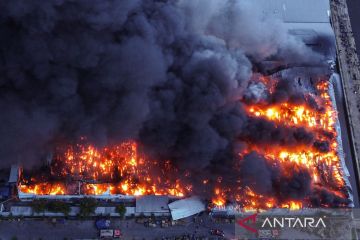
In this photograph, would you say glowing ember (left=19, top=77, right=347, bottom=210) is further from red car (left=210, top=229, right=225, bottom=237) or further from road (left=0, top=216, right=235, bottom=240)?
road (left=0, top=216, right=235, bottom=240)

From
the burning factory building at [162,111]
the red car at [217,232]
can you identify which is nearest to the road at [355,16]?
the burning factory building at [162,111]

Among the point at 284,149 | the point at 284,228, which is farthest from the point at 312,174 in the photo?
the point at 284,228

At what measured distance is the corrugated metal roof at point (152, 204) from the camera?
3738 centimetres

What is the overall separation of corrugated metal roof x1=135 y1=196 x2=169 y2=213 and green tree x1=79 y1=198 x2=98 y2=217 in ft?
11.9

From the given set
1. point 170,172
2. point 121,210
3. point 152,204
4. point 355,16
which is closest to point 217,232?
point 152,204

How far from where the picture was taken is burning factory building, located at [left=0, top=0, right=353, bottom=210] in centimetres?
3338

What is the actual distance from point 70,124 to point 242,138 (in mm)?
15384

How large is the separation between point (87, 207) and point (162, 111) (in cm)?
1019

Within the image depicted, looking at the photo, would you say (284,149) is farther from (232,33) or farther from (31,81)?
(31,81)

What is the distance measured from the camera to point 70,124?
36125 millimetres

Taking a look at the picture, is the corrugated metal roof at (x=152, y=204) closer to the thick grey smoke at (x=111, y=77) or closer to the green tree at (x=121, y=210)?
the green tree at (x=121, y=210)

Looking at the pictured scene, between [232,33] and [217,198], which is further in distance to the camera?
[232,33]

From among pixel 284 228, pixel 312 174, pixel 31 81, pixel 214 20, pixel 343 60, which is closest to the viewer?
pixel 31 81

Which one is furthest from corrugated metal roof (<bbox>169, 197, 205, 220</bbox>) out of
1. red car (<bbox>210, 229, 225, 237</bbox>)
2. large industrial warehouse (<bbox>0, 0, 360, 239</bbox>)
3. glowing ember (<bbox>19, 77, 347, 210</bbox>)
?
red car (<bbox>210, 229, 225, 237</bbox>)
